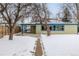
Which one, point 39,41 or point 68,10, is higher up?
point 68,10

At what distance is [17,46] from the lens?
622cm

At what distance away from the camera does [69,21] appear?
6.25 metres

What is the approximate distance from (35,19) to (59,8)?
39cm

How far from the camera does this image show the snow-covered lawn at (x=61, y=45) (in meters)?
6.18

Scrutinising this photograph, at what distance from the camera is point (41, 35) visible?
6.27 m

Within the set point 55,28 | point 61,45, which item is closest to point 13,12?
point 55,28

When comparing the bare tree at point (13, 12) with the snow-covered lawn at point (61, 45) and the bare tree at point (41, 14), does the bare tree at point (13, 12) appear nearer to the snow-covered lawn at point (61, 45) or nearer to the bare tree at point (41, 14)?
the bare tree at point (41, 14)

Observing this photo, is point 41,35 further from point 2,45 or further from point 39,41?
point 2,45

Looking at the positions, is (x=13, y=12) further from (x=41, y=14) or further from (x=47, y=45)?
(x=47, y=45)

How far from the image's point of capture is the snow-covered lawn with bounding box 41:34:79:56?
6.18 metres

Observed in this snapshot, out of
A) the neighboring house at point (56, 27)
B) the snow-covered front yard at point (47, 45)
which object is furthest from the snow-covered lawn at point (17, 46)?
the neighboring house at point (56, 27)

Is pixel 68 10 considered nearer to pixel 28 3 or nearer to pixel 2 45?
pixel 28 3

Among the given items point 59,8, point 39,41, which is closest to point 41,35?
point 39,41

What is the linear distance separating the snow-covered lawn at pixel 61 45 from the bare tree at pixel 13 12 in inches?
17.8
